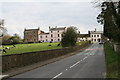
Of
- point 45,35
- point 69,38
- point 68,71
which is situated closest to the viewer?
point 68,71

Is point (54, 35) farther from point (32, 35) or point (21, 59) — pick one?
point (21, 59)

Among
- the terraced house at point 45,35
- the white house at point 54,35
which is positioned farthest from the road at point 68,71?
the white house at point 54,35

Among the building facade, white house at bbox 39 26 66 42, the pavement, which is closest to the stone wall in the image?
the pavement

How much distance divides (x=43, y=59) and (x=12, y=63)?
1186 centimetres

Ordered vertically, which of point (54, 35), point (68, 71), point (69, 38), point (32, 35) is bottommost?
point (68, 71)

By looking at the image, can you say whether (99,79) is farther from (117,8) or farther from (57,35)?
(57,35)

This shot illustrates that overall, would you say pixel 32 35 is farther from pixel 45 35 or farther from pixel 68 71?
pixel 68 71

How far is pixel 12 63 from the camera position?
19.8m

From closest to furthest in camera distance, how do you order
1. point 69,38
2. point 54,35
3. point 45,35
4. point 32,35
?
point 69,38, point 54,35, point 45,35, point 32,35

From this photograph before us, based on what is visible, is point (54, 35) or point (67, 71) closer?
point (67, 71)

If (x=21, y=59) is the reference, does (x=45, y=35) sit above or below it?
above

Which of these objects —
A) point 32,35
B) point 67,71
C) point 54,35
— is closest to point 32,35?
point 32,35

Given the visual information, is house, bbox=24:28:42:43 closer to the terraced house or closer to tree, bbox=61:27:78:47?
the terraced house

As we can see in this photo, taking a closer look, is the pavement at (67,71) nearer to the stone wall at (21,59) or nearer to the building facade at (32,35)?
the stone wall at (21,59)
